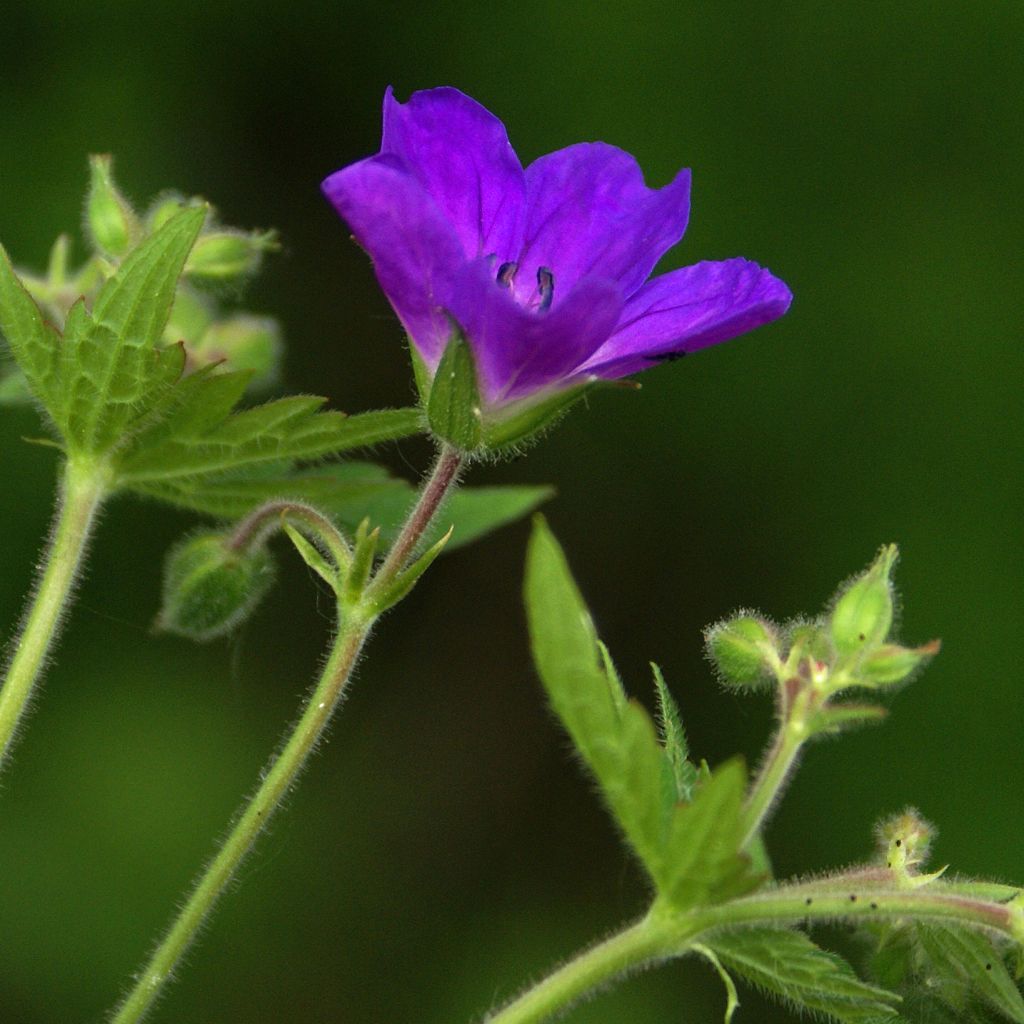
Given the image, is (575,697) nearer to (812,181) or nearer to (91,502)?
(91,502)

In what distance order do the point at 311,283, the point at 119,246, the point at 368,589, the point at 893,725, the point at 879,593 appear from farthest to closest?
the point at 311,283 → the point at 893,725 → the point at 119,246 → the point at 368,589 → the point at 879,593

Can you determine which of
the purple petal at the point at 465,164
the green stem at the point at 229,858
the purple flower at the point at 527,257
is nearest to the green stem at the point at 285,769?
the green stem at the point at 229,858

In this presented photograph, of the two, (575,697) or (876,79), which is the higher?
(876,79)

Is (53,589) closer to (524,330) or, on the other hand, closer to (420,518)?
(420,518)

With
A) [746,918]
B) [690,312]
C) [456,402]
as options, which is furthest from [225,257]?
[746,918]

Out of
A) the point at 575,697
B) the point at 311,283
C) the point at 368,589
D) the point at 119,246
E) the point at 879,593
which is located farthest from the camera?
the point at 311,283

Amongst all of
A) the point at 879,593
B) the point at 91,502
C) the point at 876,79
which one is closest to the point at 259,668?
the point at 876,79

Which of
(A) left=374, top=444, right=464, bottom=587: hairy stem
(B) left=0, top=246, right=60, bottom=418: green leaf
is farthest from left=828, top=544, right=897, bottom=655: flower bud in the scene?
(B) left=0, top=246, right=60, bottom=418: green leaf

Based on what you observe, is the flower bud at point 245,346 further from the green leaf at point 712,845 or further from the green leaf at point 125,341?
the green leaf at point 712,845
